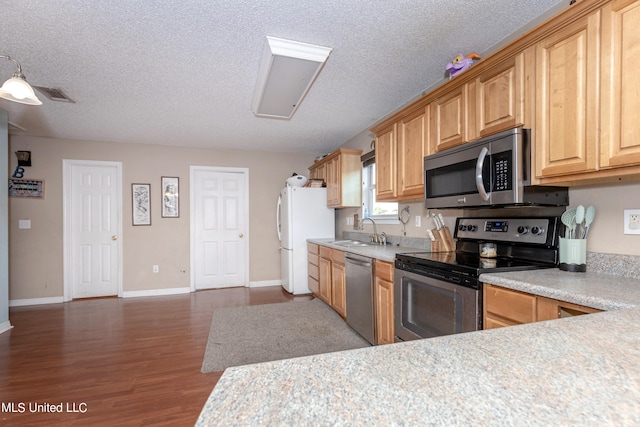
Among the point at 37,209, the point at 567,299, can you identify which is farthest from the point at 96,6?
the point at 37,209

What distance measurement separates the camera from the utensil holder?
1640mm

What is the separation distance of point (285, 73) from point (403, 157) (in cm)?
122

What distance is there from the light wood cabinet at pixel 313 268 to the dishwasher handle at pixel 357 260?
3.48 feet

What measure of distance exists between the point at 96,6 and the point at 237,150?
11.3 ft

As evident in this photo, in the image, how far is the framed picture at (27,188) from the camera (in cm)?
416

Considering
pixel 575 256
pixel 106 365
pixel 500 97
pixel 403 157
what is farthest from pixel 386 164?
pixel 106 365

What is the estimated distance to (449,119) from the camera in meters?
2.20

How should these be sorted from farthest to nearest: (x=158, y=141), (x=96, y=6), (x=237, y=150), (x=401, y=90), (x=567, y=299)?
1. (x=237, y=150)
2. (x=158, y=141)
3. (x=401, y=90)
4. (x=96, y=6)
5. (x=567, y=299)

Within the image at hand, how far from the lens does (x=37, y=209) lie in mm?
4262

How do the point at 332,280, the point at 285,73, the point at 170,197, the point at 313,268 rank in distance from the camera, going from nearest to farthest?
the point at 285,73 < the point at 332,280 < the point at 313,268 < the point at 170,197

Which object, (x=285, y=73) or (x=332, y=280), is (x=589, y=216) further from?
(x=332, y=280)

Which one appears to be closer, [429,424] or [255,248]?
[429,424]

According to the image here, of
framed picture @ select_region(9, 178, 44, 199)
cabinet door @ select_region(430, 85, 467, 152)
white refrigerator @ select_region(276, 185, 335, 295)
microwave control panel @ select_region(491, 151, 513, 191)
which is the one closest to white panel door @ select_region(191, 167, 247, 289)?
white refrigerator @ select_region(276, 185, 335, 295)

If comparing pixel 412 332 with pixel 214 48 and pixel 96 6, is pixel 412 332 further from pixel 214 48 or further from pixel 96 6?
pixel 96 6
